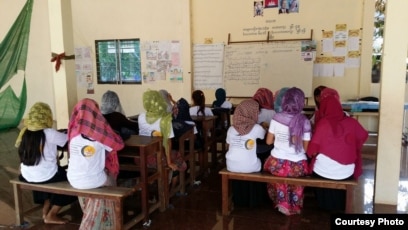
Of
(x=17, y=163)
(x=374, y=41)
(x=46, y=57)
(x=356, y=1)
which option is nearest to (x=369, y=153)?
(x=374, y=41)

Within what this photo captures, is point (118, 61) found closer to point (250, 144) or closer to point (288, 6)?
point (288, 6)

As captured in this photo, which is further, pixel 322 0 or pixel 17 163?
pixel 322 0

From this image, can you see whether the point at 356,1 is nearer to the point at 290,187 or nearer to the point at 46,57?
the point at 290,187

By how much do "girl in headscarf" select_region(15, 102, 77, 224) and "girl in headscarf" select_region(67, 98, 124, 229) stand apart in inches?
8.7

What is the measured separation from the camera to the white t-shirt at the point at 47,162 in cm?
265

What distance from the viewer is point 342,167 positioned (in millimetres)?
2654

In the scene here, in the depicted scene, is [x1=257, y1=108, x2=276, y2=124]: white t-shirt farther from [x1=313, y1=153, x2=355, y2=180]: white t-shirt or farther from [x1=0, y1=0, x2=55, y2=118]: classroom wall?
[x1=0, y1=0, x2=55, y2=118]: classroom wall

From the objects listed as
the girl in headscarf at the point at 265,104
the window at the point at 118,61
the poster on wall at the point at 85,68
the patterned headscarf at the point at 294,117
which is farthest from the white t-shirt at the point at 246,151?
the poster on wall at the point at 85,68

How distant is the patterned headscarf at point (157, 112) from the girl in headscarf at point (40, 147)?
745 mm

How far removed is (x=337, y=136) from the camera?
2.65 metres

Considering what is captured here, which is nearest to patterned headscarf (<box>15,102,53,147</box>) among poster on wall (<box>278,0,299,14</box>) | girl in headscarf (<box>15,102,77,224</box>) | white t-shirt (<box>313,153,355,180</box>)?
girl in headscarf (<box>15,102,77,224</box>)

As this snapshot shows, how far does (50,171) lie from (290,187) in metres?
1.97

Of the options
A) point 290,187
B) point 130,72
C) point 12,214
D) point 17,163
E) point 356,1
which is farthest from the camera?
point 130,72

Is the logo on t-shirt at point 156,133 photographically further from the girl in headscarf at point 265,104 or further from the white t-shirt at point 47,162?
the girl in headscarf at point 265,104
